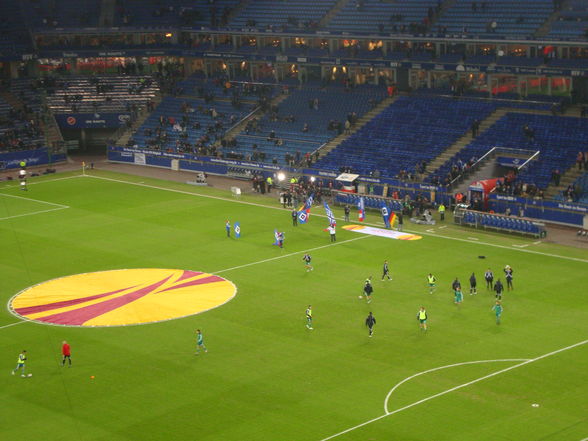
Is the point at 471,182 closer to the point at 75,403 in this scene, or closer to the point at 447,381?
the point at 447,381

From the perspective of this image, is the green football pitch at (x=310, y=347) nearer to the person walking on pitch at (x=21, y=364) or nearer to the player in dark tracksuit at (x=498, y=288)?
the person walking on pitch at (x=21, y=364)

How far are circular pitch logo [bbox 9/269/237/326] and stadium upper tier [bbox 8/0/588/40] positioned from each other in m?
42.2

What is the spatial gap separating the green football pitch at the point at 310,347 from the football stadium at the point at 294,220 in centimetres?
19

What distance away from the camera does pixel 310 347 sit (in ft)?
167

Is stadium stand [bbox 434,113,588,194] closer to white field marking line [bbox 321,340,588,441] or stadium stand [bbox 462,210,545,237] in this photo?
stadium stand [bbox 462,210,545,237]

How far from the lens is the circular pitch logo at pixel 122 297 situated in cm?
5738

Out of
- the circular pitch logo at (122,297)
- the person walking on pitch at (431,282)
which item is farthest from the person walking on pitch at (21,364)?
the person walking on pitch at (431,282)

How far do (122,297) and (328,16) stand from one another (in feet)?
184

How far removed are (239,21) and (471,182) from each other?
42.3m

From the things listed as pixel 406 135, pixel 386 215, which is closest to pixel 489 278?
pixel 386 215

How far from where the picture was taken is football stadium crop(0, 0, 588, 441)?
1769 inches

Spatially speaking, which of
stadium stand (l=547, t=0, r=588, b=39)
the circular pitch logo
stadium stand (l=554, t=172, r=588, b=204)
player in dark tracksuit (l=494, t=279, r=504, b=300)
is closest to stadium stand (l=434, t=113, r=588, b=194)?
stadium stand (l=554, t=172, r=588, b=204)

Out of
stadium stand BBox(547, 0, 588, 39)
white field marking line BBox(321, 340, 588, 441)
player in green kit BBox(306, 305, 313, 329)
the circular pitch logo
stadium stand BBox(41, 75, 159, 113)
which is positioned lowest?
white field marking line BBox(321, 340, 588, 441)

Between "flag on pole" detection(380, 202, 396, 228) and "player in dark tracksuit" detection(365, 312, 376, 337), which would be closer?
"player in dark tracksuit" detection(365, 312, 376, 337)
